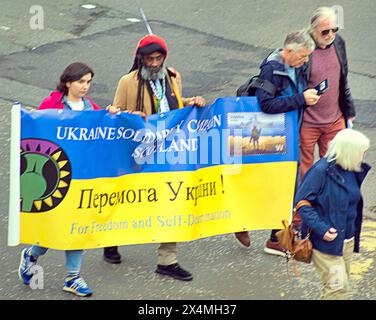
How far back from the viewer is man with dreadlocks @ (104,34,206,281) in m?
7.53

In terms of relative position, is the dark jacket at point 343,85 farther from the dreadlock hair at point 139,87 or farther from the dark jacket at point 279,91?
the dreadlock hair at point 139,87

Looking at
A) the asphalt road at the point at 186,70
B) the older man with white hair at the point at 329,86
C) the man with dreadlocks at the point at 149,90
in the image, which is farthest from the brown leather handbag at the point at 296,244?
the older man with white hair at the point at 329,86

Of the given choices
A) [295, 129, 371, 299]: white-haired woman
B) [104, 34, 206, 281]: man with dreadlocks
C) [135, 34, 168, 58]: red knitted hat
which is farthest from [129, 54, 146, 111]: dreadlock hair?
[295, 129, 371, 299]: white-haired woman

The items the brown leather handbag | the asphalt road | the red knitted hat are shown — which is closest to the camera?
the brown leather handbag

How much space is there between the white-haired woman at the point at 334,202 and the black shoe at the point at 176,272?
A: 4.30 feet

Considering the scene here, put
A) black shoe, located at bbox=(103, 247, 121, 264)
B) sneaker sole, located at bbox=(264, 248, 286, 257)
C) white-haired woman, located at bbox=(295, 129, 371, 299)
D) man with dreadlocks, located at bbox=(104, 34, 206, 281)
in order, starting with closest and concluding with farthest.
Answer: white-haired woman, located at bbox=(295, 129, 371, 299) < man with dreadlocks, located at bbox=(104, 34, 206, 281) < black shoe, located at bbox=(103, 247, 121, 264) < sneaker sole, located at bbox=(264, 248, 286, 257)

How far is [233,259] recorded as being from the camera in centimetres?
815

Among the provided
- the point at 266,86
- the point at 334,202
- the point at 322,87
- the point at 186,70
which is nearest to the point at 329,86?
the point at 322,87

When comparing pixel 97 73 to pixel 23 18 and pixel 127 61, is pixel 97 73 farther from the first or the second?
pixel 23 18

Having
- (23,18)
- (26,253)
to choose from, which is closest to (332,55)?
(26,253)

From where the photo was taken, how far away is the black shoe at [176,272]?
7746 millimetres

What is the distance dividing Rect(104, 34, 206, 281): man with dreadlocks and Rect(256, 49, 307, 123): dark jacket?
1.65ft

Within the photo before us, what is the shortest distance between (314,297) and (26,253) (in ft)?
7.09

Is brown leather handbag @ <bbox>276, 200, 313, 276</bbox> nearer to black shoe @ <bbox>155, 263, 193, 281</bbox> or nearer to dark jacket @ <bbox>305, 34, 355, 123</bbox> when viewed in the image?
black shoe @ <bbox>155, 263, 193, 281</bbox>
